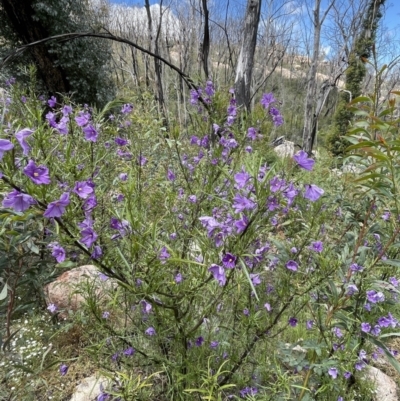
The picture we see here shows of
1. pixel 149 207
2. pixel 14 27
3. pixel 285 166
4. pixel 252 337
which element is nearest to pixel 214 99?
pixel 285 166

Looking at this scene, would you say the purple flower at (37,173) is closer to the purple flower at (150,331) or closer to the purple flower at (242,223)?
the purple flower at (242,223)

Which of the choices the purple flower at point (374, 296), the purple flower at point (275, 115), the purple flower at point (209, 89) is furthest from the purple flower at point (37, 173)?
the purple flower at point (374, 296)

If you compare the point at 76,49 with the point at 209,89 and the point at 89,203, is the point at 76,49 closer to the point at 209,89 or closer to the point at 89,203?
the point at 209,89

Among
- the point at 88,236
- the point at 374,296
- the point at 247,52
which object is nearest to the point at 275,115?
the point at 374,296

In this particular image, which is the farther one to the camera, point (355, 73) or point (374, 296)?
point (355, 73)

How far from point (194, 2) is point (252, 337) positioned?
623 inches

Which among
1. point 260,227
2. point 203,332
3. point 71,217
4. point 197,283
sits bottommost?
point 203,332

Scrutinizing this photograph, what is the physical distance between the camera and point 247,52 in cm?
469

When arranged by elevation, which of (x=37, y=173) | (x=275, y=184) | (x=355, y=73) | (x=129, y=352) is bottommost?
(x=355, y=73)

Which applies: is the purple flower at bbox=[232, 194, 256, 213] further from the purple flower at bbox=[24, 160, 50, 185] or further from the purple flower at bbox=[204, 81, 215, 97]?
the purple flower at bbox=[204, 81, 215, 97]

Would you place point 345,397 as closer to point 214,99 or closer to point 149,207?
point 149,207

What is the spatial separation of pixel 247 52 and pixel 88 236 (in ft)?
15.2

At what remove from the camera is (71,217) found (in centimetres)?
81

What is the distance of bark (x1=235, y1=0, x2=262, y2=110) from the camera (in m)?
4.49
